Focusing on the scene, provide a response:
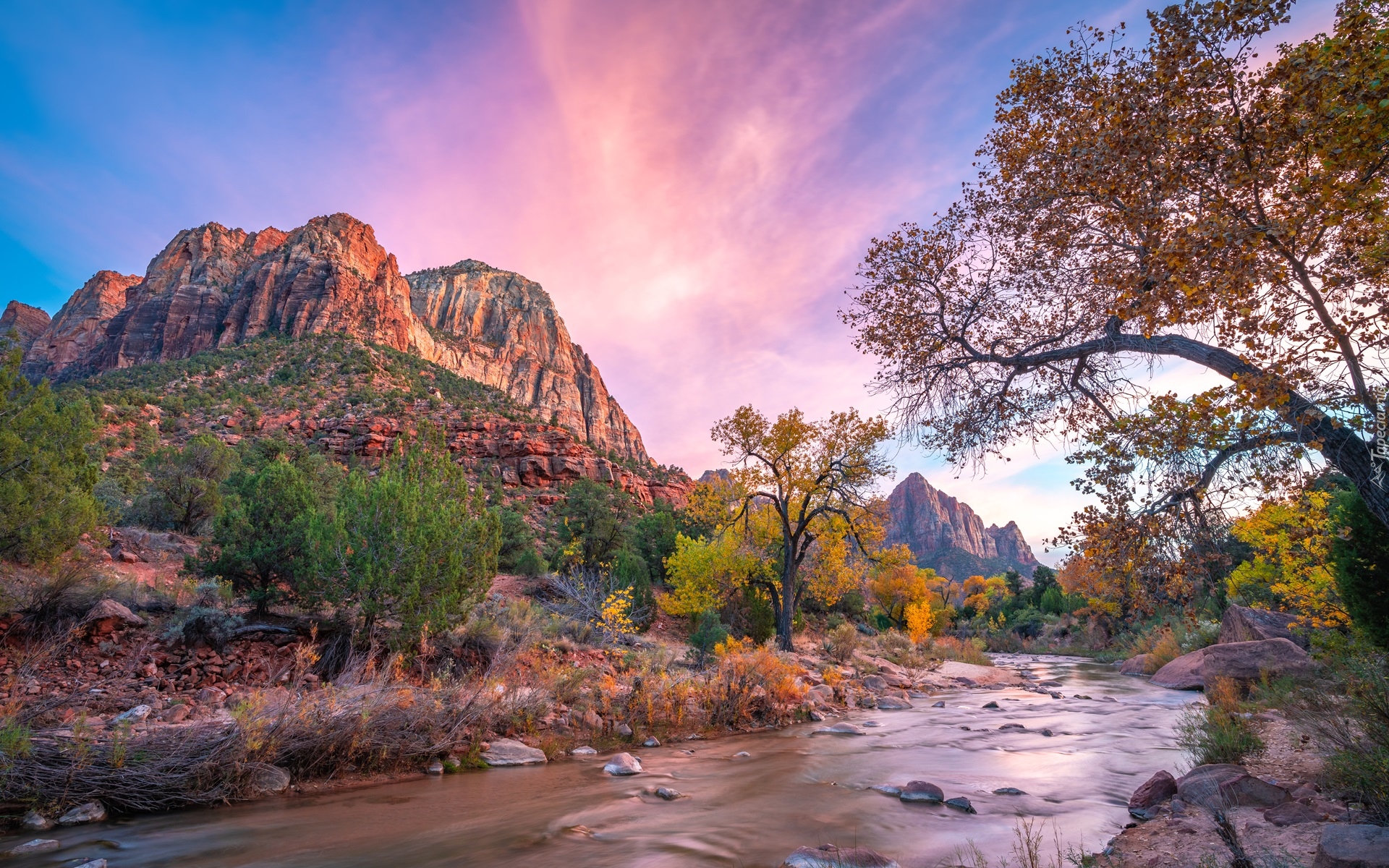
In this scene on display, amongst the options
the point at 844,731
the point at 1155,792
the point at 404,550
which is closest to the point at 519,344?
the point at 404,550

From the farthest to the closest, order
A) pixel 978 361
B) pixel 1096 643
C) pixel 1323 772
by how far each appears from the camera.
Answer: pixel 1096 643, pixel 978 361, pixel 1323 772

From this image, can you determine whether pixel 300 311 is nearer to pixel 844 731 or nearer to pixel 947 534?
pixel 844 731

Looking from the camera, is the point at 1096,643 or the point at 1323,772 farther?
the point at 1096,643

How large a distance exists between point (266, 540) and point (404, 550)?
340 centimetres

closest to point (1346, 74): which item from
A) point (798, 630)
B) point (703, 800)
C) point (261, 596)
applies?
point (703, 800)

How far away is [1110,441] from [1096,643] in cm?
3873

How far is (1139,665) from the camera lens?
75.0 ft

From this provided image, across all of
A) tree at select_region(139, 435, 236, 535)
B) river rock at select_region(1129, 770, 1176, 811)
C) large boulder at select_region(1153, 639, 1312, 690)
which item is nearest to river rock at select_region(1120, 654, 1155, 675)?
large boulder at select_region(1153, 639, 1312, 690)

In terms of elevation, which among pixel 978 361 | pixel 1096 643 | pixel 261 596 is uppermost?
pixel 978 361

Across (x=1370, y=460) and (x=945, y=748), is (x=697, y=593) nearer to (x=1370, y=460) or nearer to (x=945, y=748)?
(x=945, y=748)

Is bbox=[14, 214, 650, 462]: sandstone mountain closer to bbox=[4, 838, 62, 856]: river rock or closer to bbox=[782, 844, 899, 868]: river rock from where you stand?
bbox=[4, 838, 62, 856]: river rock

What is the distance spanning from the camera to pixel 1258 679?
11.8 meters

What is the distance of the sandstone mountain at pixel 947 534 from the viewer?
158 metres

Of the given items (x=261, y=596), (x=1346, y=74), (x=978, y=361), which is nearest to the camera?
(x=1346, y=74)
